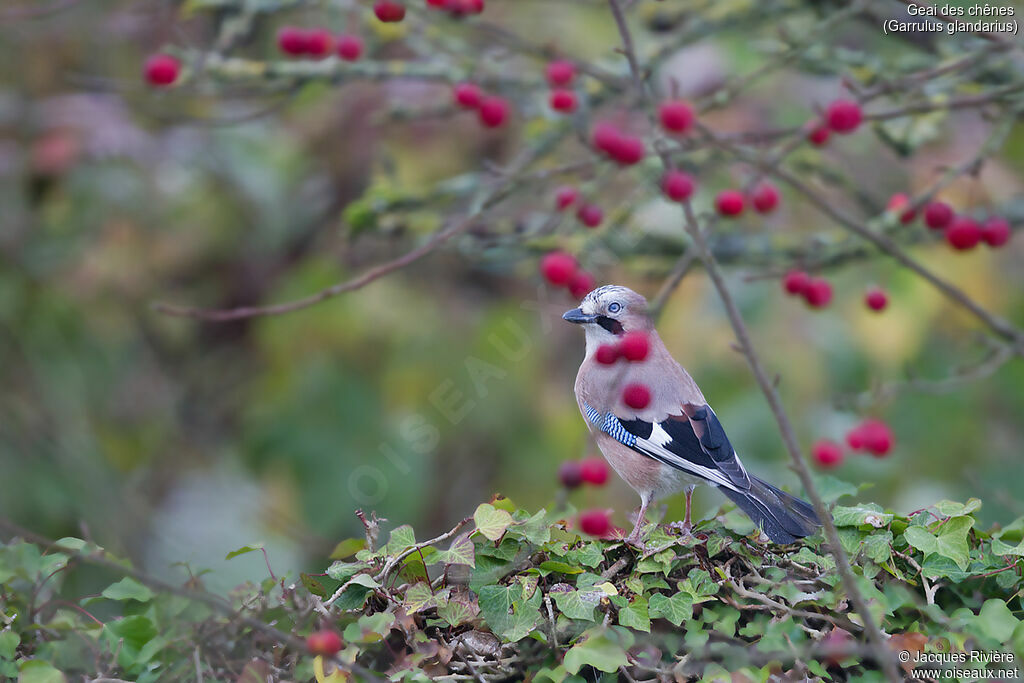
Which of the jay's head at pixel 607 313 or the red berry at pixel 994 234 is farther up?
the red berry at pixel 994 234

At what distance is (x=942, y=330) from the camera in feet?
16.5

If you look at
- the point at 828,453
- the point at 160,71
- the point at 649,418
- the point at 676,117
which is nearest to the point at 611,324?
the point at 649,418

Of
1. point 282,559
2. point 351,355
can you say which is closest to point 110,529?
point 282,559

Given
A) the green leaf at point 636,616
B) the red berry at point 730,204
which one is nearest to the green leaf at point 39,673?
the green leaf at point 636,616

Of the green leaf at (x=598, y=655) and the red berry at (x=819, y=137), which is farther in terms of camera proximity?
the red berry at (x=819, y=137)

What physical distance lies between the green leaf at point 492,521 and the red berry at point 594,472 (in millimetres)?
228

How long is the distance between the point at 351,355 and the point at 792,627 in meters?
3.21

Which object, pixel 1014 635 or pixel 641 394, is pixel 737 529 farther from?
pixel 1014 635

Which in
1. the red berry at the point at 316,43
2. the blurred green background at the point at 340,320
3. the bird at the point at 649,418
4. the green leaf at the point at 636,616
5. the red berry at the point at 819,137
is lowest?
the blurred green background at the point at 340,320

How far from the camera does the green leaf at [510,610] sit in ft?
6.70

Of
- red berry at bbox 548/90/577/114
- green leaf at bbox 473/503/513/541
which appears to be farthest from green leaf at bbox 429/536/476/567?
red berry at bbox 548/90/577/114

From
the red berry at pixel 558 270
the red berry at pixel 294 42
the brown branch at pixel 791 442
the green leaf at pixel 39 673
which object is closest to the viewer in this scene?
the brown branch at pixel 791 442

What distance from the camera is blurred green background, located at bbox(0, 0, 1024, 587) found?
14.6 ft

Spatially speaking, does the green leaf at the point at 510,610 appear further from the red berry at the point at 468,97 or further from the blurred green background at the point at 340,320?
the blurred green background at the point at 340,320
